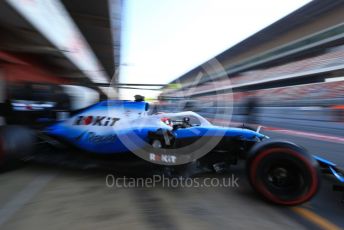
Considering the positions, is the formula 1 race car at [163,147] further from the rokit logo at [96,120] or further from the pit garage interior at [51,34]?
the pit garage interior at [51,34]

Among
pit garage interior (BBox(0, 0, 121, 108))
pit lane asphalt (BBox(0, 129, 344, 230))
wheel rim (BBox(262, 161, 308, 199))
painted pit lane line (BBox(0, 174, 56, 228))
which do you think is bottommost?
painted pit lane line (BBox(0, 174, 56, 228))

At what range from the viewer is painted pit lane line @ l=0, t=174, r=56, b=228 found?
3.01 metres

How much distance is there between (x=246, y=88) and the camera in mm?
39531

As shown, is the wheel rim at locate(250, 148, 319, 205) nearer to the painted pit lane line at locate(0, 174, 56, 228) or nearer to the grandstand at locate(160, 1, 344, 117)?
the painted pit lane line at locate(0, 174, 56, 228)

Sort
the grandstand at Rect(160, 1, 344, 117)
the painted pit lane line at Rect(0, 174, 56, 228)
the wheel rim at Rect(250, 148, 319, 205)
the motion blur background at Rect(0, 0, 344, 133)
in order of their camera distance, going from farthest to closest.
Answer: the grandstand at Rect(160, 1, 344, 117) < the motion blur background at Rect(0, 0, 344, 133) < the wheel rim at Rect(250, 148, 319, 205) < the painted pit lane line at Rect(0, 174, 56, 228)

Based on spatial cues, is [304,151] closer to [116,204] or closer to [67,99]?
[116,204]

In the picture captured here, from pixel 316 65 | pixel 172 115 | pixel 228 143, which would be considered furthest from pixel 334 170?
pixel 316 65

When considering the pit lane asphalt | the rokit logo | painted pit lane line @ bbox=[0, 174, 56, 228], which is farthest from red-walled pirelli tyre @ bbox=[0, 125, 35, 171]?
the rokit logo

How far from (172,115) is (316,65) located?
27.2 meters

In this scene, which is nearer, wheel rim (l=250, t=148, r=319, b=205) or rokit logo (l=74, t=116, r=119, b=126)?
wheel rim (l=250, t=148, r=319, b=205)

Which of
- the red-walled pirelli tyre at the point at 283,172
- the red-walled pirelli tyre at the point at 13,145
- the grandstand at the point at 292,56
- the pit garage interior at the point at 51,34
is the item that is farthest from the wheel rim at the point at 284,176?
the grandstand at the point at 292,56

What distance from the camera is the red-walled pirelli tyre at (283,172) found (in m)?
3.27

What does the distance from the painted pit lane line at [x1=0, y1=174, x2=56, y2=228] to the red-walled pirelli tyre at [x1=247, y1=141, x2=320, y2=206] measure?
2.40 meters

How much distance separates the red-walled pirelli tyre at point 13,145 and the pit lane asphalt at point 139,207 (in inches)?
11.0
